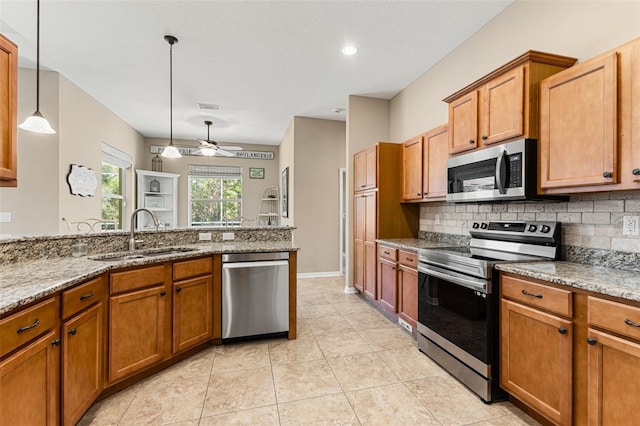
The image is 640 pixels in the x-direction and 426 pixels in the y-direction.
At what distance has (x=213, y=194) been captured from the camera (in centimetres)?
762

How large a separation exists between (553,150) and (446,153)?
44.2 inches

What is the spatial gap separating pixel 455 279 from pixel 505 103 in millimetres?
1338

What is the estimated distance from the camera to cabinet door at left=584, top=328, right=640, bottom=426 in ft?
4.27

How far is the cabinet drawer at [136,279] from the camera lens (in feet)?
6.75

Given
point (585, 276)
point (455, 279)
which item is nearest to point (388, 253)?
point (455, 279)

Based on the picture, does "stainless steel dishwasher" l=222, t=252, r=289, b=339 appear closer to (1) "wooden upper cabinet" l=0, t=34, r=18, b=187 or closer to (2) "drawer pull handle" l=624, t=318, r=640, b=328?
(1) "wooden upper cabinet" l=0, t=34, r=18, b=187

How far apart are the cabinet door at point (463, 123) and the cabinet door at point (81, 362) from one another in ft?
9.79

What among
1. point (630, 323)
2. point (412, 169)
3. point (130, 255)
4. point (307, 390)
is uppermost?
point (412, 169)

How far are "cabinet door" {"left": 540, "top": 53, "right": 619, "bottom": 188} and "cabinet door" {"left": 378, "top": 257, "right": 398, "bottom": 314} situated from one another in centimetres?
177

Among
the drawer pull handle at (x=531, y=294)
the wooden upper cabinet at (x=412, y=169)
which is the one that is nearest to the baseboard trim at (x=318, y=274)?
the wooden upper cabinet at (x=412, y=169)

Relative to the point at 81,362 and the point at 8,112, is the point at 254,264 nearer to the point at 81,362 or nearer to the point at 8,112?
the point at 81,362

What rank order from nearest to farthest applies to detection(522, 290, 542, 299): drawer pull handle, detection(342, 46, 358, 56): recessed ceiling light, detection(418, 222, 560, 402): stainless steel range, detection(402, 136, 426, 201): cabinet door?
detection(522, 290, 542, 299): drawer pull handle → detection(418, 222, 560, 402): stainless steel range → detection(342, 46, 358, 56): recessed ceiling light → detection(402, 136, 426, 201): cabinet door

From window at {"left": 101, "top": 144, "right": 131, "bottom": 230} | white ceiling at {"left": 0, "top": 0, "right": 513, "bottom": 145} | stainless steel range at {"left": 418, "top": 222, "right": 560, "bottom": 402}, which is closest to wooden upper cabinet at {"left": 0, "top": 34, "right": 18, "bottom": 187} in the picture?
white ceiling at {"left": 0, "top": 0, "right": 513, "bottom": 145}

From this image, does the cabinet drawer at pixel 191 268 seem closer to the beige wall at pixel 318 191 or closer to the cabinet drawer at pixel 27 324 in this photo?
the cabinet drawer at pixel 27 324
